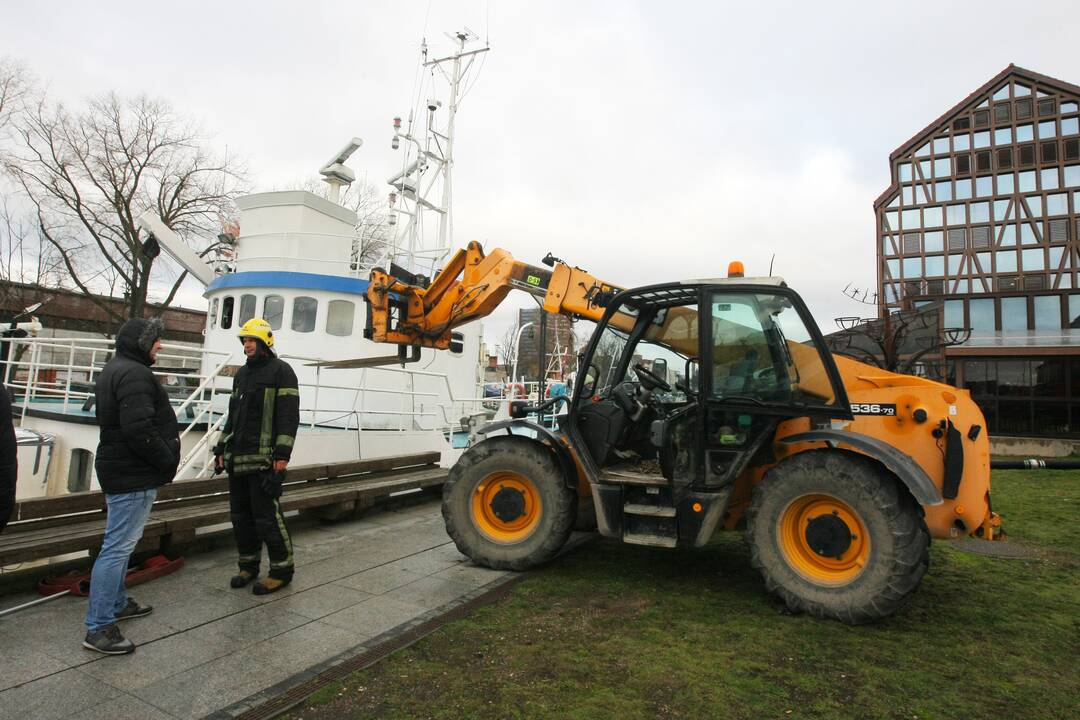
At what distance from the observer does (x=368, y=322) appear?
6742 mm

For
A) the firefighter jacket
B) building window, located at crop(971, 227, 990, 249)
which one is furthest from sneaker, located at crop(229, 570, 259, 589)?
building window, located at crop(971, 227, 990, 249)

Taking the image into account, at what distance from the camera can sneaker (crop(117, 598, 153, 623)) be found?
384 cm

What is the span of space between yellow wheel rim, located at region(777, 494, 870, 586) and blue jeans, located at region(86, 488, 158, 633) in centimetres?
405

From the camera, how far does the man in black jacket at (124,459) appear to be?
351 cm

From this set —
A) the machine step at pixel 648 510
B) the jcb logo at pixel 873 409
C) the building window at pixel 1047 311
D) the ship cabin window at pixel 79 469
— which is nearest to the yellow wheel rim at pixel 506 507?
the machine step at pixel 648 510

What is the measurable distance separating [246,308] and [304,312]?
3.87 ft

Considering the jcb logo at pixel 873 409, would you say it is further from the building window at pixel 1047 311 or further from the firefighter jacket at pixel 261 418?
the building window at pixel 1047 311

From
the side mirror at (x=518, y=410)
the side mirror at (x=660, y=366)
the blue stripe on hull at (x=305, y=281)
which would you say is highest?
the blue stripe on hull at (x=305, y=281)

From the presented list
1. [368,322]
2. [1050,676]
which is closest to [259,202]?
[368,322]

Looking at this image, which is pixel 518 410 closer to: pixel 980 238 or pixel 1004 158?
pixel 980 238

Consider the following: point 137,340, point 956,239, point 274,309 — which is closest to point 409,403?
point 274,309

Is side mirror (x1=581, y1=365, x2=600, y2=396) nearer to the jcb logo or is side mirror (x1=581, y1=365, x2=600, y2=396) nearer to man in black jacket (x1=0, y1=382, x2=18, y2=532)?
the jcb logo

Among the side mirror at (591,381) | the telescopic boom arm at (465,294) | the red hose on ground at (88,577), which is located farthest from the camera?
the telescopic boom arm at (465,294)

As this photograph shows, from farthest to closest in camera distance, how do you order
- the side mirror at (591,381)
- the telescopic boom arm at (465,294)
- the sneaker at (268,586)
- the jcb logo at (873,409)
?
the telescopic boom arm at (465,294) < the side mirror at (591,381) < the jcb logo at (873,409) < the sneaker at (268,586)
